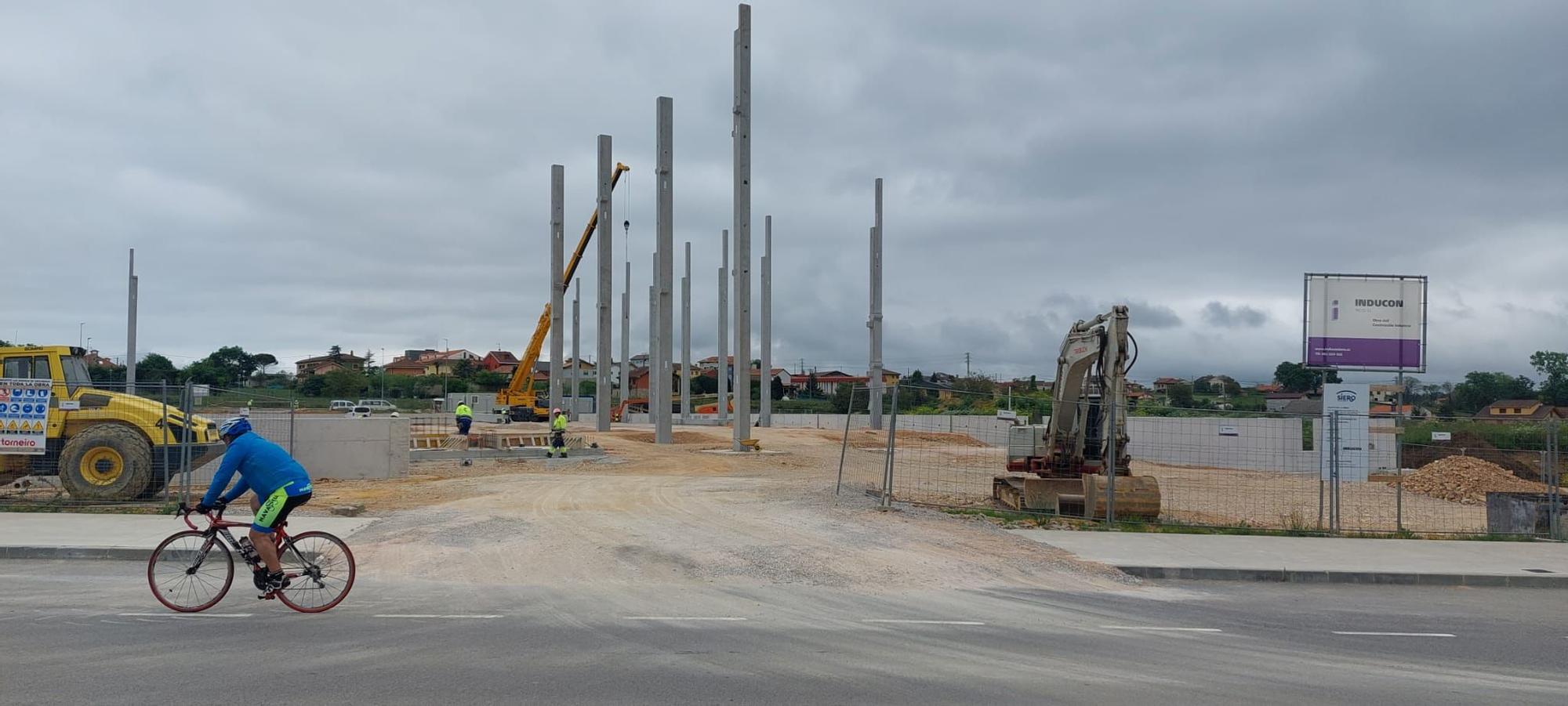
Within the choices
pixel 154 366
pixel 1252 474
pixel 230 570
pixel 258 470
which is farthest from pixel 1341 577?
pixel 154 366

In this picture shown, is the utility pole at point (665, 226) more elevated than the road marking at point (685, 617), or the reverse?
the utility pole at point (665, 226)

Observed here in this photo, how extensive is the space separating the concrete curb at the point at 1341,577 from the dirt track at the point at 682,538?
771 millimetres

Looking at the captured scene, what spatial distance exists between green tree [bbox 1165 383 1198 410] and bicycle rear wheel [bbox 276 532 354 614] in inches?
1955

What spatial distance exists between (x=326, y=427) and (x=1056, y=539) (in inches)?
613

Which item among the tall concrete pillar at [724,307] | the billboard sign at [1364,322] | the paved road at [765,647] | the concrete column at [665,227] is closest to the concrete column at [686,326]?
the tall concrete pillar at [724,307]

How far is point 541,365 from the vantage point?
136000 millimetres

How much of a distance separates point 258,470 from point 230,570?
0.96 meters

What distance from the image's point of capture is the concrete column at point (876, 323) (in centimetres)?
5416

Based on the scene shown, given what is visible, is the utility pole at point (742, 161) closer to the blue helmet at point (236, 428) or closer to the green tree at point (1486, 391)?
the blue helmet at point (236, 428)

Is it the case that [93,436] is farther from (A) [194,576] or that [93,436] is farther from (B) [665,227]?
(B) [665,227]

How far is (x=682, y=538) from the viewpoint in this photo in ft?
44.7

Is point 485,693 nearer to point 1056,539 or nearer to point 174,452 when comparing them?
point 1056,539

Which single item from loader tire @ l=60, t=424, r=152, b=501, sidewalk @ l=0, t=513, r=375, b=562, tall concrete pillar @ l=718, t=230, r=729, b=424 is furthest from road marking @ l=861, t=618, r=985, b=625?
tall concrete pillar @ l=718, t=230, r=729, b=424

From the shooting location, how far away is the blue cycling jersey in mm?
8734
